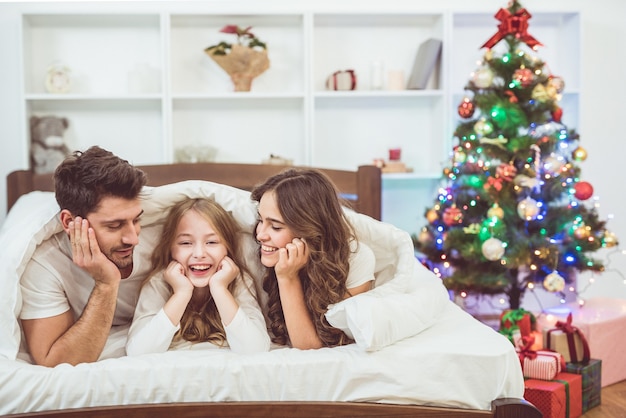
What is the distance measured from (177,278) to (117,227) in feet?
0.70

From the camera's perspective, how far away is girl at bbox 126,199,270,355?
6.71 ft

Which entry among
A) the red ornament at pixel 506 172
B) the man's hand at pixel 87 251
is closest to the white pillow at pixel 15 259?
the man's hand at pixel 87 251

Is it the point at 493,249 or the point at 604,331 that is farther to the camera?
the point at 493,249

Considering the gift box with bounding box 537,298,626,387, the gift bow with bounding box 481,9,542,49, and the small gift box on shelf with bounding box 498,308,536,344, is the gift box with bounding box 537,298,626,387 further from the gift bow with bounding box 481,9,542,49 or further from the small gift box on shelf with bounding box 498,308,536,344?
the gift bow with bounding box 481,9,542,49

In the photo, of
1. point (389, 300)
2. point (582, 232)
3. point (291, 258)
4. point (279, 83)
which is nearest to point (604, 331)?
point (582, 232)

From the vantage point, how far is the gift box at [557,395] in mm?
2609

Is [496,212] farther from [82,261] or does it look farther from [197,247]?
[82,261]

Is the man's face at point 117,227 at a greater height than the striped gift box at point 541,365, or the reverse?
the man's face at point 117,227

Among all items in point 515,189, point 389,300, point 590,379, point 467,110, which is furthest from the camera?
point 467,110

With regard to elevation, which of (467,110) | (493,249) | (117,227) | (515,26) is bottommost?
(493,249)

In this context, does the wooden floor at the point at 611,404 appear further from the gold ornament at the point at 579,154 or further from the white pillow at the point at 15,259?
the white pillow at the point at 15,259

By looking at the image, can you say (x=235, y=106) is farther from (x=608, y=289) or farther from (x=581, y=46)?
(x=608, y=289)

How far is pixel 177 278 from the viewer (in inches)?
84.3

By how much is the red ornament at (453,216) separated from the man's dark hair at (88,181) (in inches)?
73.7
